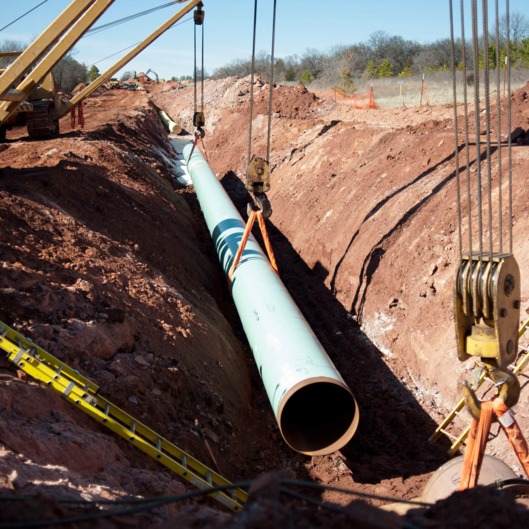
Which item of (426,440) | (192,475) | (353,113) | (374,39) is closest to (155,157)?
(353,113)

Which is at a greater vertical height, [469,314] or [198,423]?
[469,314]

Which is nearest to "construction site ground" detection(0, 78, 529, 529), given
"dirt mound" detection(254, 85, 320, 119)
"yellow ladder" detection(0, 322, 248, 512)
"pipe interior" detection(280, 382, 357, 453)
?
"yellow ladder" detection(0, 322, 248, 512)

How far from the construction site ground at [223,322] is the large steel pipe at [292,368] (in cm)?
47

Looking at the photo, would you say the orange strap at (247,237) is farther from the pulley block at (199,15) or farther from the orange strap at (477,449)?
the pulley block at (199,15)

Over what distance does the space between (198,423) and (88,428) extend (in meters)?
1.64

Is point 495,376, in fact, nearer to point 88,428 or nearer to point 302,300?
point 88,428

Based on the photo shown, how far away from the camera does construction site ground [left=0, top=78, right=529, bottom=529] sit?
504cm

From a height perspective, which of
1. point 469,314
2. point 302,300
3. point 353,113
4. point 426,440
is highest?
point 353,113

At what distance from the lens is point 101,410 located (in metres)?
6.21

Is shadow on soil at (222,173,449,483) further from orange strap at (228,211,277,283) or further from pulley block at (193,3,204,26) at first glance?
pulley block at (193,3,204,26)

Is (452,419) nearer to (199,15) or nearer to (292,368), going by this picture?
(292,368)

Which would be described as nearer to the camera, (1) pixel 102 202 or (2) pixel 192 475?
(2) pixel 192 475

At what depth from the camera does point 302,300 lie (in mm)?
13008

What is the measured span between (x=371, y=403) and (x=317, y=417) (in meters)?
1.46
